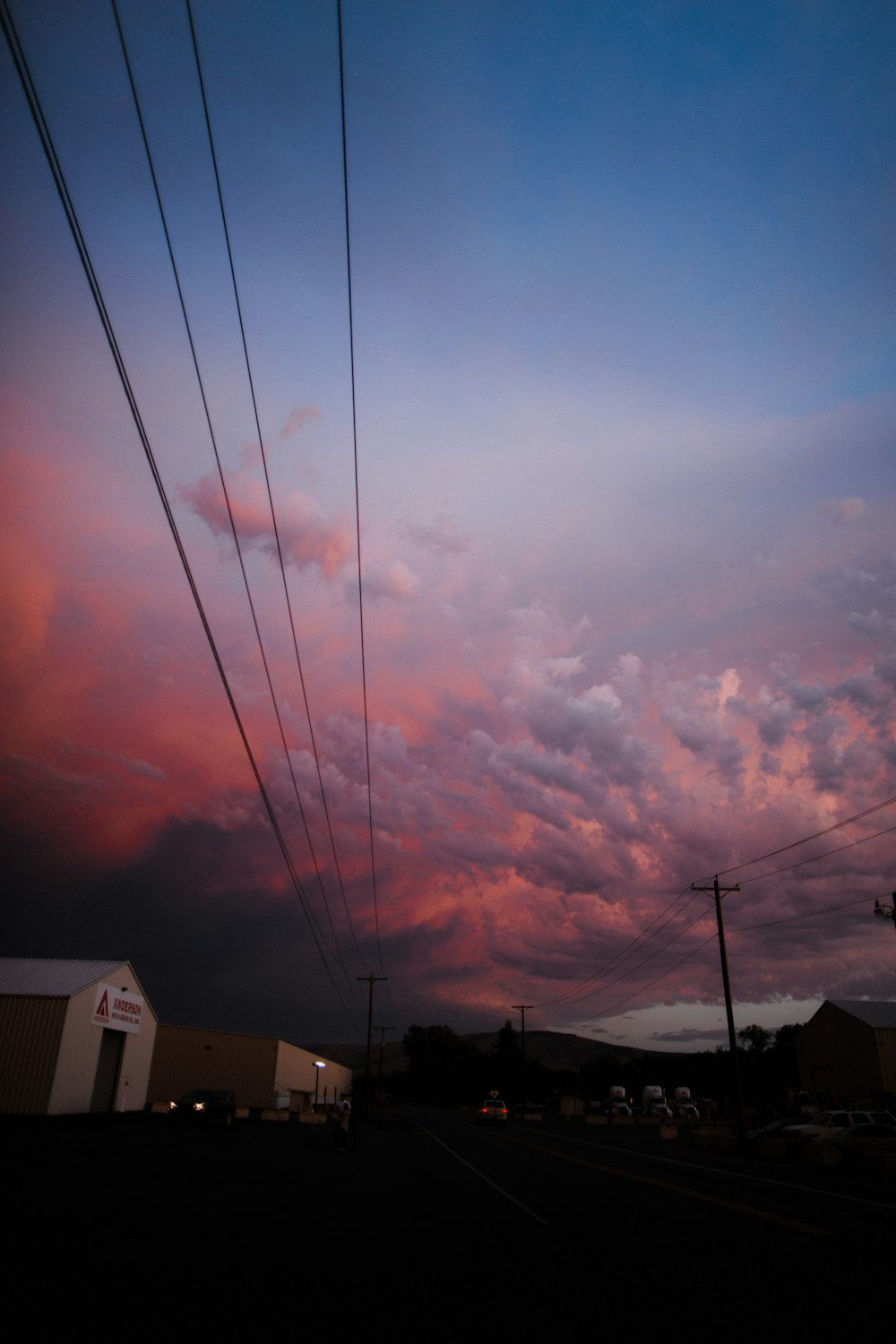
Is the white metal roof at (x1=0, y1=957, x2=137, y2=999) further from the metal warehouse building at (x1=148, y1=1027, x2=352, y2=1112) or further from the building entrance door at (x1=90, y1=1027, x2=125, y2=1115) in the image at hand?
the metal warehouse building at (x1=148, y1=1027, x2=352, y2=1112)

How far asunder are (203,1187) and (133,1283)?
28.1 ft

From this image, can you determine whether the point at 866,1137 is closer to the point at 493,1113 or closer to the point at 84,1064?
the point at 493,1113

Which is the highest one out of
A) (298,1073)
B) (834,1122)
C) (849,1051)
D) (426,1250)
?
(849,1051)

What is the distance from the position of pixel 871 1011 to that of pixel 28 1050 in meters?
57.1

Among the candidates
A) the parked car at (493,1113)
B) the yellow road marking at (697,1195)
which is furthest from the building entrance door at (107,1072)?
the yellow road marking at (697,1195)

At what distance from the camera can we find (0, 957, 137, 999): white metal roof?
42.8 meters

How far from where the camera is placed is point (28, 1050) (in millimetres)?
41094

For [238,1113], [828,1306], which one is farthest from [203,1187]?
[238,1113]

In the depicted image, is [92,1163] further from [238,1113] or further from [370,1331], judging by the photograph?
[238,1113]

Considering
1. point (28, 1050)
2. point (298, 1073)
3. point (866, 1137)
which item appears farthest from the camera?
point (298, 1073)

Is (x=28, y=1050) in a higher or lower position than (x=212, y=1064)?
higher

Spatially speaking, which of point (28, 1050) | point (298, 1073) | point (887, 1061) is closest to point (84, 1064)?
point (28, 1050)

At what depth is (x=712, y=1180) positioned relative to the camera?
2127 cm

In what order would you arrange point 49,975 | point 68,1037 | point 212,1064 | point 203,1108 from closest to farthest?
point 203,1108 → point 68,1037 → point 49,975 → point 212,1064
